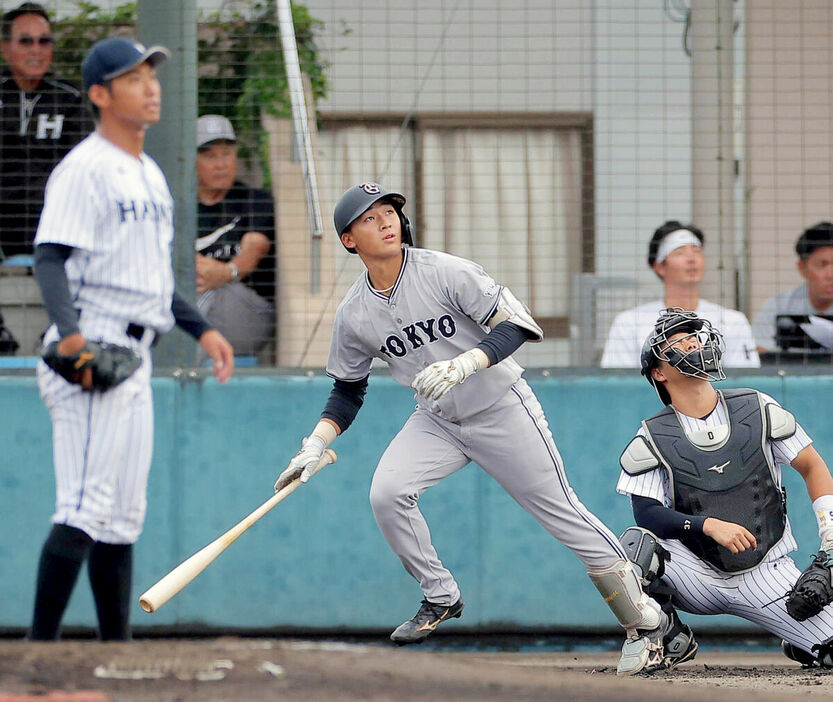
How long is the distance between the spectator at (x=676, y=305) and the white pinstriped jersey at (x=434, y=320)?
55.1 inches

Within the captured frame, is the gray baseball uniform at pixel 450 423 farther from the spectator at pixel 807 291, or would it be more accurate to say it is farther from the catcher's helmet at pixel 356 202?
the spectator at pixel 807 291

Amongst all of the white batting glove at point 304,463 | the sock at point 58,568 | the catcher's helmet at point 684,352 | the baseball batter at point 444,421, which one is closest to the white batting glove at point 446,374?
the baseball batter at point 444,421

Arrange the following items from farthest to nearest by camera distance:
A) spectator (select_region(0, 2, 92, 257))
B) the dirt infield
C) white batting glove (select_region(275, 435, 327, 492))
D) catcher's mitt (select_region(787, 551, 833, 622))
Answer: spectator (select_region(0, 2, 92, 257)) < white batting glove (select_region(275, 435, 327, 492)) < catcher's mitt (select_region(787, 551, 833, 622)) < the dirt infield

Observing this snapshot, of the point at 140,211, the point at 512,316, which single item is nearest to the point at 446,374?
the point at 512,316

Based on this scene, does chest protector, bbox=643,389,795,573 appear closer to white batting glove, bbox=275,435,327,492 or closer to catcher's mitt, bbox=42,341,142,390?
white batting glove, bbox=275,435,327,492

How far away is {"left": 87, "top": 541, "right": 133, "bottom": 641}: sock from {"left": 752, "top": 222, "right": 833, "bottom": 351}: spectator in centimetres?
331

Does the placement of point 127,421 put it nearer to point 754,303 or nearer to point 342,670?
point 342,670

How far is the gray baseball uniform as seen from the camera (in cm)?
464

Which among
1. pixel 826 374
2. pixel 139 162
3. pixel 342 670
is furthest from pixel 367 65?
pixel 342 670

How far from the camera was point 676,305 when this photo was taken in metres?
5.99

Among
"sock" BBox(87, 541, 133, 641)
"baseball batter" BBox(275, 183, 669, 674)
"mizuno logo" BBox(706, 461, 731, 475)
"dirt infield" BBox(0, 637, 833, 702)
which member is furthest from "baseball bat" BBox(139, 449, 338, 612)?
"mizuno logo" BBox(706, 461, 731, 475)

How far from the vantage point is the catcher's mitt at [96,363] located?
12.3 feet

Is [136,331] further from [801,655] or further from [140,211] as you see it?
[801,655]

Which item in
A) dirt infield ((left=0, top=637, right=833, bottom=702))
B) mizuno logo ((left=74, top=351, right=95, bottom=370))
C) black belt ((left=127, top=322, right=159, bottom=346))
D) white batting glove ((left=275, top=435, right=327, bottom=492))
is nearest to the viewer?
dirt infield ((left=0, top=637, right=833, bottom=702))
